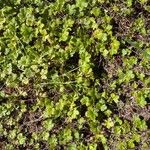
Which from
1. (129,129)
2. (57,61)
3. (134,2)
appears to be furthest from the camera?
(134,2)

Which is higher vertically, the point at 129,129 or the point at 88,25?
the point at 88,25

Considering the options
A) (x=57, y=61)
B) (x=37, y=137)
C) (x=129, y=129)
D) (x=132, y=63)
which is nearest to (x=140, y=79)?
(x=132, y=63)

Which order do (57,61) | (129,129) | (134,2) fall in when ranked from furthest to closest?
(134,2) → (57,61) → (129,129)

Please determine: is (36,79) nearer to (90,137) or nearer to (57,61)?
(57,61)

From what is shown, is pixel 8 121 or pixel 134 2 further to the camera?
pixel 134 2

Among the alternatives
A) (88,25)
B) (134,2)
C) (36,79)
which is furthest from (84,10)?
(36,79)

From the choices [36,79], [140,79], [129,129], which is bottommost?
[129,129]
